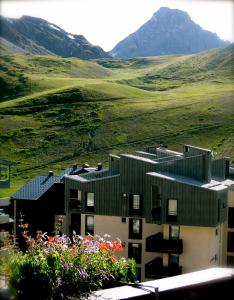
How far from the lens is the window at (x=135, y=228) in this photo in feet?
92.3

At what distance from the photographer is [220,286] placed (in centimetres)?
422

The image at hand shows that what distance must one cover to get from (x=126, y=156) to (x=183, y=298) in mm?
23793

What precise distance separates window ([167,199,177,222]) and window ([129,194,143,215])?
2099mm

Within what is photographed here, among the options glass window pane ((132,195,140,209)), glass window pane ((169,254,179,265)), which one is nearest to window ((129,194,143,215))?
glass window pane ((132,195,140,209))

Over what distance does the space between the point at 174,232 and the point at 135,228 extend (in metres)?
2.58

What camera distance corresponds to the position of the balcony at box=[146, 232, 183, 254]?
25.6 m

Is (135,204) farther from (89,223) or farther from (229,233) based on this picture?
(229,233)

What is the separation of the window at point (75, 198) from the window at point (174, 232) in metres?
6.35

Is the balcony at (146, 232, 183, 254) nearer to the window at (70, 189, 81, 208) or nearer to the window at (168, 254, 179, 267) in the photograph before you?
the window at (168, 254, 179, 267)

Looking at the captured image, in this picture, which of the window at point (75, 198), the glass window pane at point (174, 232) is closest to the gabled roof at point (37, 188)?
the window at point (75, 198)

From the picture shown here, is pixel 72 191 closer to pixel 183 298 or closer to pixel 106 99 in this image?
pixel 183 298

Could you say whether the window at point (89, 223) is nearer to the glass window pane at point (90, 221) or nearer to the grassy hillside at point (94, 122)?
the glass window pane at point (90, 221)

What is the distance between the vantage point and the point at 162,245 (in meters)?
26.0

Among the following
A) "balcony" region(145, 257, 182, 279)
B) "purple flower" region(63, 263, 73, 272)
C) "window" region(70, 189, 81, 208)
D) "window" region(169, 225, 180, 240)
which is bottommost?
"balcony" region(145, 257, 182, 279)
